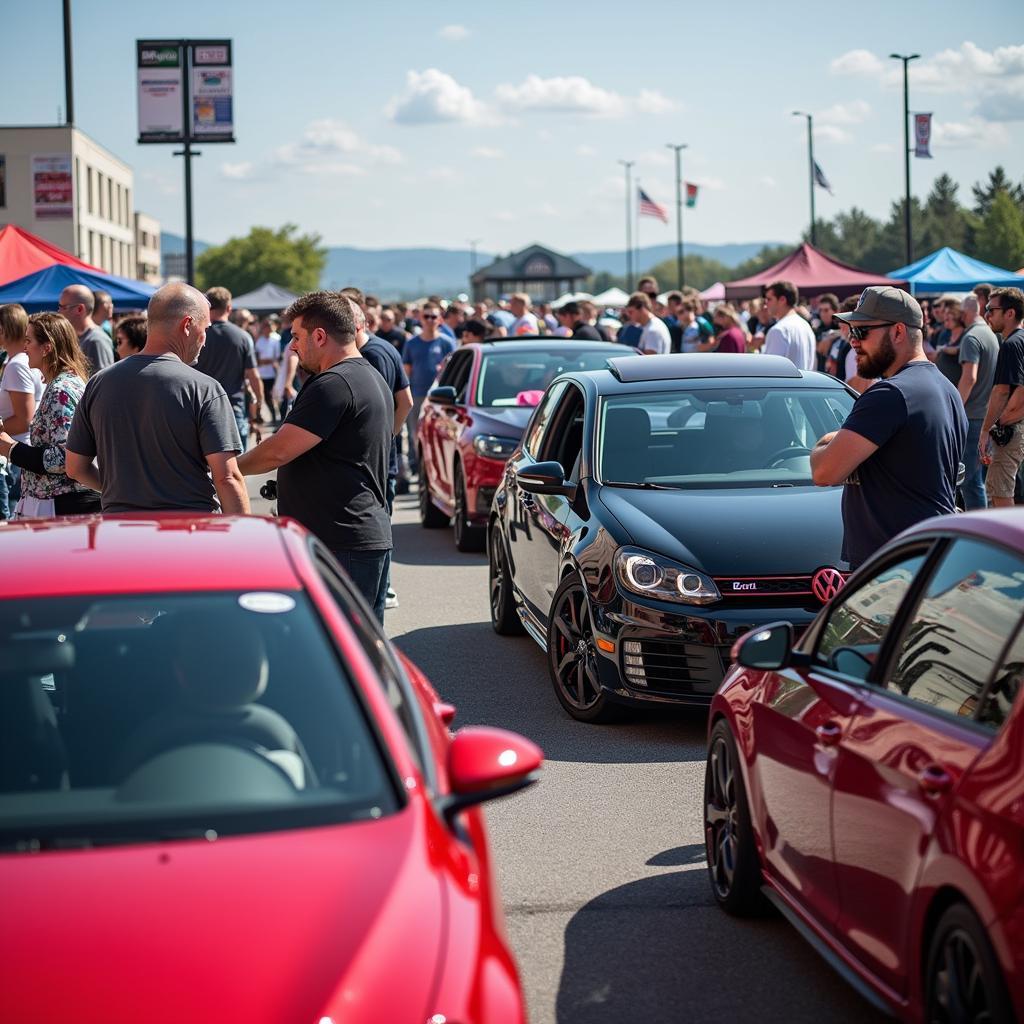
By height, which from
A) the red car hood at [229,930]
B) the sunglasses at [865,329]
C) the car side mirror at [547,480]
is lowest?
the red car hood at [229,930]

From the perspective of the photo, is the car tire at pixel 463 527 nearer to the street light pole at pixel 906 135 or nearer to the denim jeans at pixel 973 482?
the denim jeans at pixel 973 482

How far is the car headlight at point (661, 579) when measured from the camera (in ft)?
23.3

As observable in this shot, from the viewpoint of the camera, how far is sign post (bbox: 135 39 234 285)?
1287 inches

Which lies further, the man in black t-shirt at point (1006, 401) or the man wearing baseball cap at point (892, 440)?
the man in black t-shirt at point (1006, 401)

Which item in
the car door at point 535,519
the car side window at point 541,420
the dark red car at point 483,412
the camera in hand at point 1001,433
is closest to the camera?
the car door at point 535,519

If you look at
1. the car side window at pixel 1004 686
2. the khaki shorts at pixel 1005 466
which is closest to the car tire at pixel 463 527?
the khaki shorts at pixel 1005 466

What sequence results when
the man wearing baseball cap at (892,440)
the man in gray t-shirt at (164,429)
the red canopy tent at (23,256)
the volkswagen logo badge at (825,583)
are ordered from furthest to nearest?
the red canopy tent at (23,256), the volkswagen logo badge at (825,583), the man in gray t-shirt at (164,429), the man wearing baseball cap at (892,440)

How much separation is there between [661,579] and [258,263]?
18364 centimetres

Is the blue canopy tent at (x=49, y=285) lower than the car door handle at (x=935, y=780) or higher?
higher

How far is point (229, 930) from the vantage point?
8.97 ft

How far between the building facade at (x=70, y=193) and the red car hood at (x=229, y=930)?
184ft

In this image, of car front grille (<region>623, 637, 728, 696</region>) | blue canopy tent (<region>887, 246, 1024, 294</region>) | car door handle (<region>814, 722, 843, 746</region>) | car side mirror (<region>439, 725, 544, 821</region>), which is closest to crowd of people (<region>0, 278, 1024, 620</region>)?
car front grille (<region>623, 637, 728, 696</region>)

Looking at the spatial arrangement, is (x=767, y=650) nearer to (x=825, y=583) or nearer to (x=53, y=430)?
(x=825, y=583)

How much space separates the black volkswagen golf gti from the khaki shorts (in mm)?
4058
